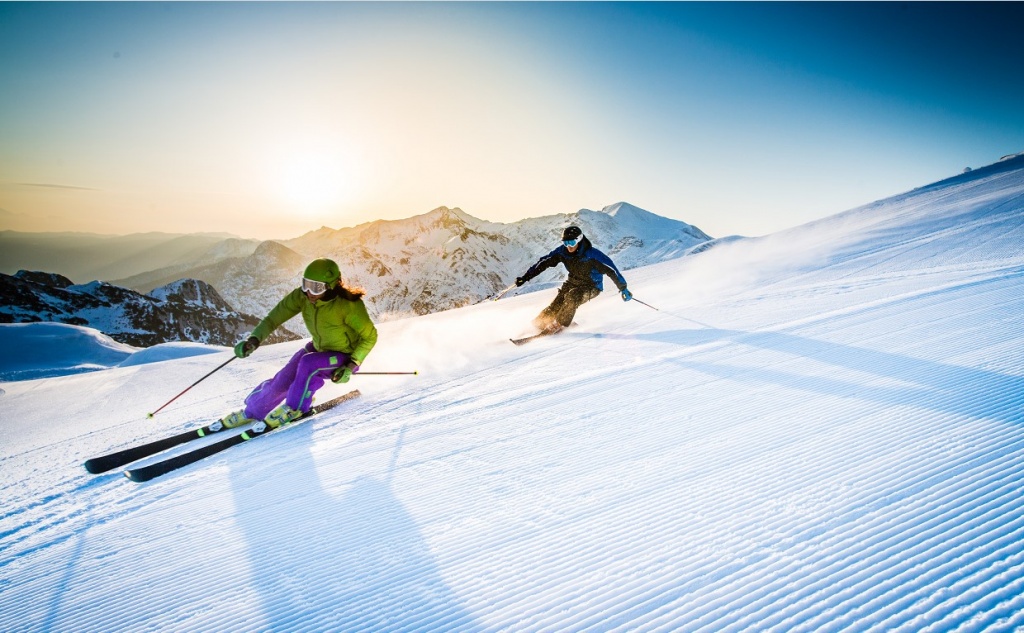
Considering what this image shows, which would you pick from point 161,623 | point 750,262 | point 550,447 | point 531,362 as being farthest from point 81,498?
point 750,262

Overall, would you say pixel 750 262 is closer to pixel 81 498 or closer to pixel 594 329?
pixel 594 329

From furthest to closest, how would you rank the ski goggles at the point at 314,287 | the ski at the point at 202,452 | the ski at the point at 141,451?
the ski goggles at the point at 314,287
the ski at the point at 141,451
the ski at the point at 202,452

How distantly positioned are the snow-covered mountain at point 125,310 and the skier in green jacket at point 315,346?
98868 millimetres

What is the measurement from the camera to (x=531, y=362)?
18.6 ft

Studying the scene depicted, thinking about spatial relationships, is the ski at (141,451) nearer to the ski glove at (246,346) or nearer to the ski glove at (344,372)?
the ski glove at (246,346)

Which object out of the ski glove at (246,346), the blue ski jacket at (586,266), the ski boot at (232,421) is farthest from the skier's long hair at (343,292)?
the blue ski jacket at (586,266)

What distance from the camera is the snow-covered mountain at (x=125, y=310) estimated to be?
95019 millimetres

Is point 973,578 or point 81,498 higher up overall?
point 81,498

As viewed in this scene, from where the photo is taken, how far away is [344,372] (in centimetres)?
460

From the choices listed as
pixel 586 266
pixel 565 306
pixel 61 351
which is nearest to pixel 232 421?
pixel 565 306

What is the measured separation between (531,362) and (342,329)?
8.22 ft

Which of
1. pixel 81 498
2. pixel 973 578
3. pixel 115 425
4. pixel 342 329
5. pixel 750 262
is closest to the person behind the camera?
pixel 973 578

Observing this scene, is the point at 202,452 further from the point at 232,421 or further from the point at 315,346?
the point at 315,346

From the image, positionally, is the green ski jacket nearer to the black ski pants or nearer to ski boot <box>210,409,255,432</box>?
ski boot <box>210,409,255,432</box>
